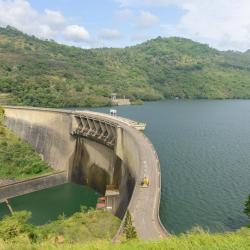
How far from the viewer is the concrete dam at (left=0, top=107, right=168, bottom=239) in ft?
120

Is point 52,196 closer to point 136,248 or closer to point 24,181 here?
point 24,181

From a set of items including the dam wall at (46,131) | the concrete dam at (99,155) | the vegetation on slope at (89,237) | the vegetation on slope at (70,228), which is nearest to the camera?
the vegetation on slope at (89,237)

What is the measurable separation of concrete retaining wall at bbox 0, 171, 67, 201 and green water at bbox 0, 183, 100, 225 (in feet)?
2.73

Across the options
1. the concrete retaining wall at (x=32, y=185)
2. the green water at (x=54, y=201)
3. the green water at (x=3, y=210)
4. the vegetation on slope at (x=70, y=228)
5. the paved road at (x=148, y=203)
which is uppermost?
the paved road at (x=148, y=203)

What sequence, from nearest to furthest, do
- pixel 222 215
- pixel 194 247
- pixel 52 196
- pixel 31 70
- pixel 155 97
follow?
pixel 194 247, pixel 222 215, pixel 52 196, pixel 31 70, pixel 155 97

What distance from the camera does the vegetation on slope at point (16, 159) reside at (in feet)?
218

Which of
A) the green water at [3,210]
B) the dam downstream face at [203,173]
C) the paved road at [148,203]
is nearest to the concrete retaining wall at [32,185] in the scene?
the green water at [3,210]

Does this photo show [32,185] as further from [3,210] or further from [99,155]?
[99,155]

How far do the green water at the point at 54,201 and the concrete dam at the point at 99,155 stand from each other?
150cm

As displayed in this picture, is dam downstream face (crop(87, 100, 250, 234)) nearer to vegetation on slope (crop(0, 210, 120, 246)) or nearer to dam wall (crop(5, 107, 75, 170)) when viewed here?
vegetation on slope (crop(0, 210, 120, 246))

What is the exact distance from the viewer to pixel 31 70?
153 m

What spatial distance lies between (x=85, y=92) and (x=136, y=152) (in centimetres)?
11229

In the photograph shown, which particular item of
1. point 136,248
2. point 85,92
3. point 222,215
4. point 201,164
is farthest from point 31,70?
point 136,248

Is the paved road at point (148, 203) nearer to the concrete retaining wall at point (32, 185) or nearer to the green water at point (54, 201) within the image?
the green water at point (54, 201)
